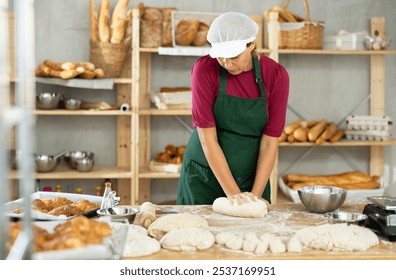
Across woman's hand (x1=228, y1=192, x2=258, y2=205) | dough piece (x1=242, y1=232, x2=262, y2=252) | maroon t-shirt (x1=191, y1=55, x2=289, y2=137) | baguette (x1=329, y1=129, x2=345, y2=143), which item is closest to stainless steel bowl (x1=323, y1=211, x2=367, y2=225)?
woman's hand (x1=228, y1=192, x2=258, y2=205)

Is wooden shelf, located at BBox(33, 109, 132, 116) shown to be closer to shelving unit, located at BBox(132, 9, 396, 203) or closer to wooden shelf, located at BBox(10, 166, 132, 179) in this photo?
shelving unit, located at BBox(132, 9, 396, 203)

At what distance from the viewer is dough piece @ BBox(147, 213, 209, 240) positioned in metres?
2.05

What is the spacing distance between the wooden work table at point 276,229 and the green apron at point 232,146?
35 cm

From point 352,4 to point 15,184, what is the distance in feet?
9.85

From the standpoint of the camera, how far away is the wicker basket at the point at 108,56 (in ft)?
14.0

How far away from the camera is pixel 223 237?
77.7 inches

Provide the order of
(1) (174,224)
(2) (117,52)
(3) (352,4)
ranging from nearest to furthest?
(1) (174,224)
(2) (117,52)
(3) (352,4)

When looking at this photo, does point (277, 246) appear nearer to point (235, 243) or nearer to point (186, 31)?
point (235, 243)

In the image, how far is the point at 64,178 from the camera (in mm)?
4441

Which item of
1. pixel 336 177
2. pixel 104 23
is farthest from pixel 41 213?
pixel 336 177

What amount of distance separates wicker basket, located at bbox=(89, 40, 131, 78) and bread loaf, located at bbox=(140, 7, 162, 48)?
137 millimetres

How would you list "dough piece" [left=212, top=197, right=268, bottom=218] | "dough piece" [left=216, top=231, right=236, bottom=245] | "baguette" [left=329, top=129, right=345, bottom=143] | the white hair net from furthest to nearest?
"baguette" [left=329, top=129, right=345, bottom=143], the white hair net, "dough piece" [left=212, top=197, right=268, bottom=218], "dough piece" [left=216, top=231, right=236, bottom=245]
